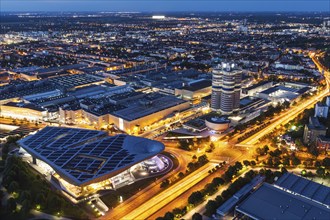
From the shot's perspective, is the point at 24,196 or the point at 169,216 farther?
the point at 24,196

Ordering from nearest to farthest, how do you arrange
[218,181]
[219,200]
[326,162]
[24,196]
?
[24,196] < [219,200] < [218,181] < [326,162]

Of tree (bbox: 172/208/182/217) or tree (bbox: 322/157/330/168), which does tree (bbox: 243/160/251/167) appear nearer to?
tree (bbox: 322/157/330/168)

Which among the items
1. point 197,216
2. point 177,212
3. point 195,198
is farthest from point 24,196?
point 197,216

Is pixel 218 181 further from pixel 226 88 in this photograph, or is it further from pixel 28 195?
pixel 226 88

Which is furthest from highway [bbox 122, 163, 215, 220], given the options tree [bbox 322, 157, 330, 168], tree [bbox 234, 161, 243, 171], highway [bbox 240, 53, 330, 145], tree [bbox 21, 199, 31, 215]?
tree [bbox 322, 157, 330, 168]

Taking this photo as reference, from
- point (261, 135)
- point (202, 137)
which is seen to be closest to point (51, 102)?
point (202, 137)

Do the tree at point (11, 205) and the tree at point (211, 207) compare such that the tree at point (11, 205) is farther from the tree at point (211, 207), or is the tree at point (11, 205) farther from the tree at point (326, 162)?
the tree at point (326, 162)
